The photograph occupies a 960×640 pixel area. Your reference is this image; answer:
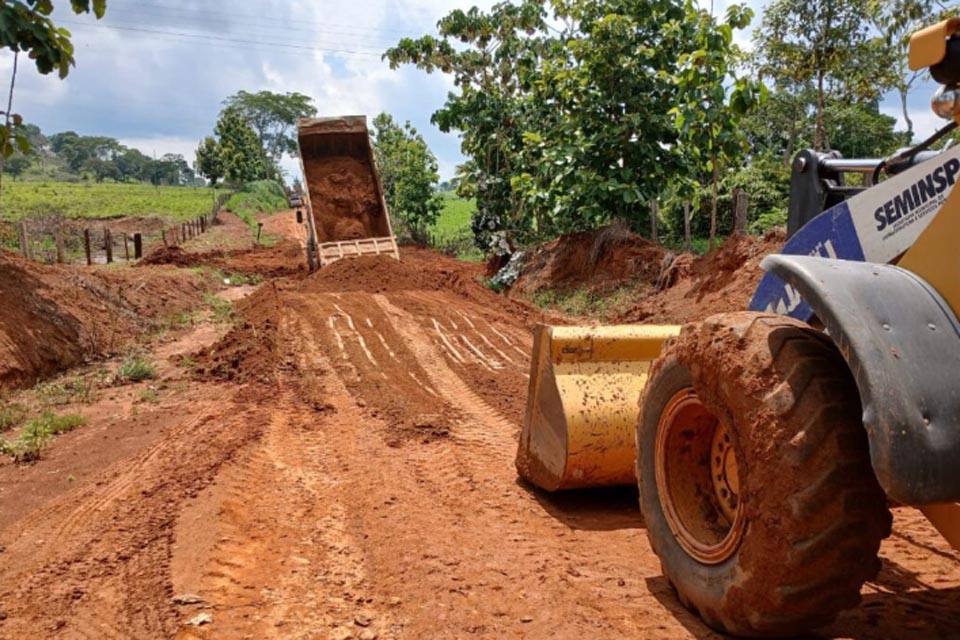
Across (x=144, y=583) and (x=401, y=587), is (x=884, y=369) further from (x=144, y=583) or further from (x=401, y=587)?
(x=144, y=583)

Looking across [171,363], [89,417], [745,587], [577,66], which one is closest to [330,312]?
[171,363]

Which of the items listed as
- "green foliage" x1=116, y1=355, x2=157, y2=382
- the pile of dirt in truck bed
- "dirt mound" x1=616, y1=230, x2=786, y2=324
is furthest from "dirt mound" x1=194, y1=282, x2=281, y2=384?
"dirt mound" x1=616, y1=230, x2=786, y2=324

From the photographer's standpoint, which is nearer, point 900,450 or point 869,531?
point 900,450

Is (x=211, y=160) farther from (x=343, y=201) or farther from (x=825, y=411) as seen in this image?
(x=825, y=411)

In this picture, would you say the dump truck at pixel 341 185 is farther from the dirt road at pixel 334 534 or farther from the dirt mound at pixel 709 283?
the dirt road at pixel 334 534

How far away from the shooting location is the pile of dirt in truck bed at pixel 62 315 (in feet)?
27.9

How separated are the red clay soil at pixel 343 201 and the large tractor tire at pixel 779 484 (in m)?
16.9

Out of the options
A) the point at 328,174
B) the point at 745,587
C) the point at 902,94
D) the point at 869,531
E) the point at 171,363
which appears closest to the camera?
the point at 869,531

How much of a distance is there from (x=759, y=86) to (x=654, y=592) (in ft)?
33.5

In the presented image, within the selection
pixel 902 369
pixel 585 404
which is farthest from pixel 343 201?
pixel 902 369

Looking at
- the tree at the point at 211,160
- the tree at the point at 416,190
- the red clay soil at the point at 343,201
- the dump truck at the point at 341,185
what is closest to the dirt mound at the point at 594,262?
the dump truck at the point at 341,185

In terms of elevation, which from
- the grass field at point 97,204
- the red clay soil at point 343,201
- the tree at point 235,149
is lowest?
the red clay soil at point 343,201

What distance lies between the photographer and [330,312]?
12.4 metres

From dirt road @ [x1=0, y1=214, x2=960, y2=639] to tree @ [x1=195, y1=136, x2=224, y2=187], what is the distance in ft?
204
